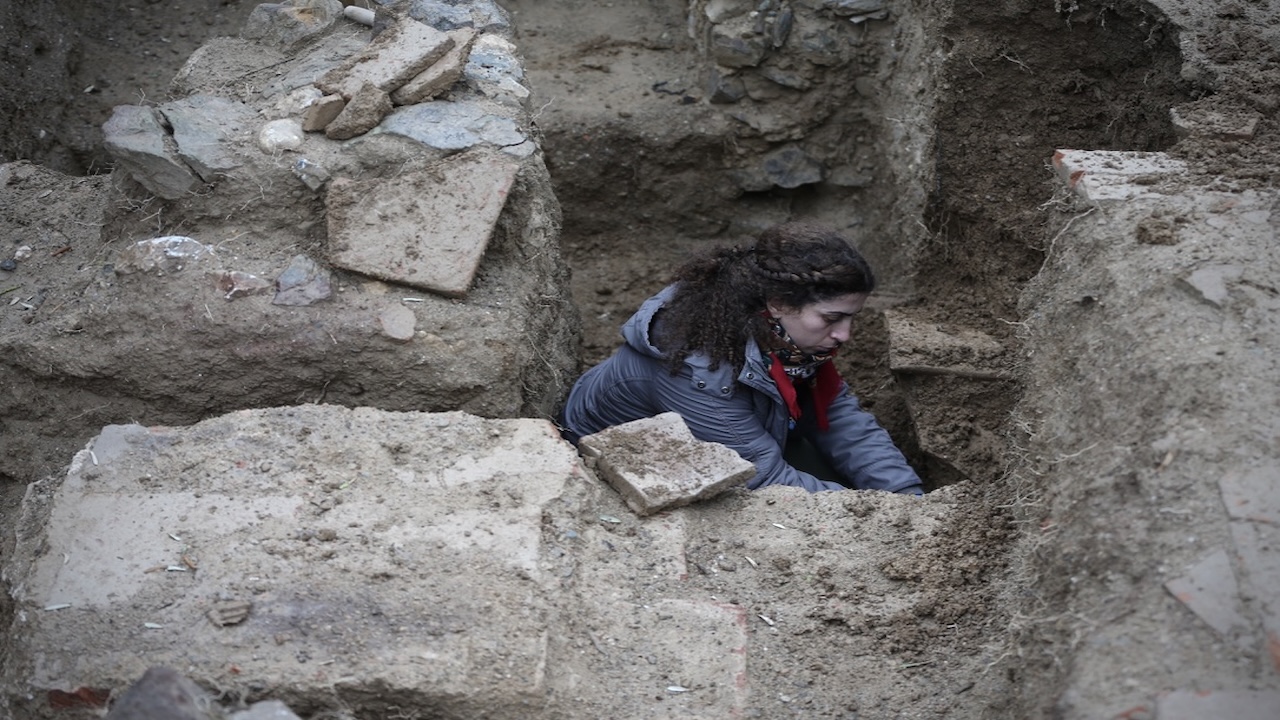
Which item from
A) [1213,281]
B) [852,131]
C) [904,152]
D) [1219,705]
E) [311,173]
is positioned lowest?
[852,131]

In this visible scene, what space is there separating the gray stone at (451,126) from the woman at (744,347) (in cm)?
71

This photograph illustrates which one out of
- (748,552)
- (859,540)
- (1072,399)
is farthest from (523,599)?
(1072,399)

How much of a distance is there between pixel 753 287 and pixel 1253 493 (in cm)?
174

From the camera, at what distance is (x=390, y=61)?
3914 mm

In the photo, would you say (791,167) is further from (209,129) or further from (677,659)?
(677,659)

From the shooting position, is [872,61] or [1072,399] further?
[872,61]

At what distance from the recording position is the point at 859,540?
122 inches

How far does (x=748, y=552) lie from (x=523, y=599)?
68 cm

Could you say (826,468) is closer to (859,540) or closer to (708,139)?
(859,540)

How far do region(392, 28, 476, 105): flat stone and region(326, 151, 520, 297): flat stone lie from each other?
0.37 m

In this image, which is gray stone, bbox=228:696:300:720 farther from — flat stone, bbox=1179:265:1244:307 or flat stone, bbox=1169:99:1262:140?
flat stone, bbox=1169:99:1262:140

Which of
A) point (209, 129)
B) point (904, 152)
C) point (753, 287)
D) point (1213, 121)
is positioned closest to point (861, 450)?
point (753, 287)

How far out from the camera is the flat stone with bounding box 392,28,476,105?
12.6 ft

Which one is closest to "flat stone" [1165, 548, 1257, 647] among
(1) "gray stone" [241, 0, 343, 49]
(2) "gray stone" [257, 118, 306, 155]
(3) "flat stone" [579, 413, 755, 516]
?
(3) "flat stone" [579, 413, 755, 516]
